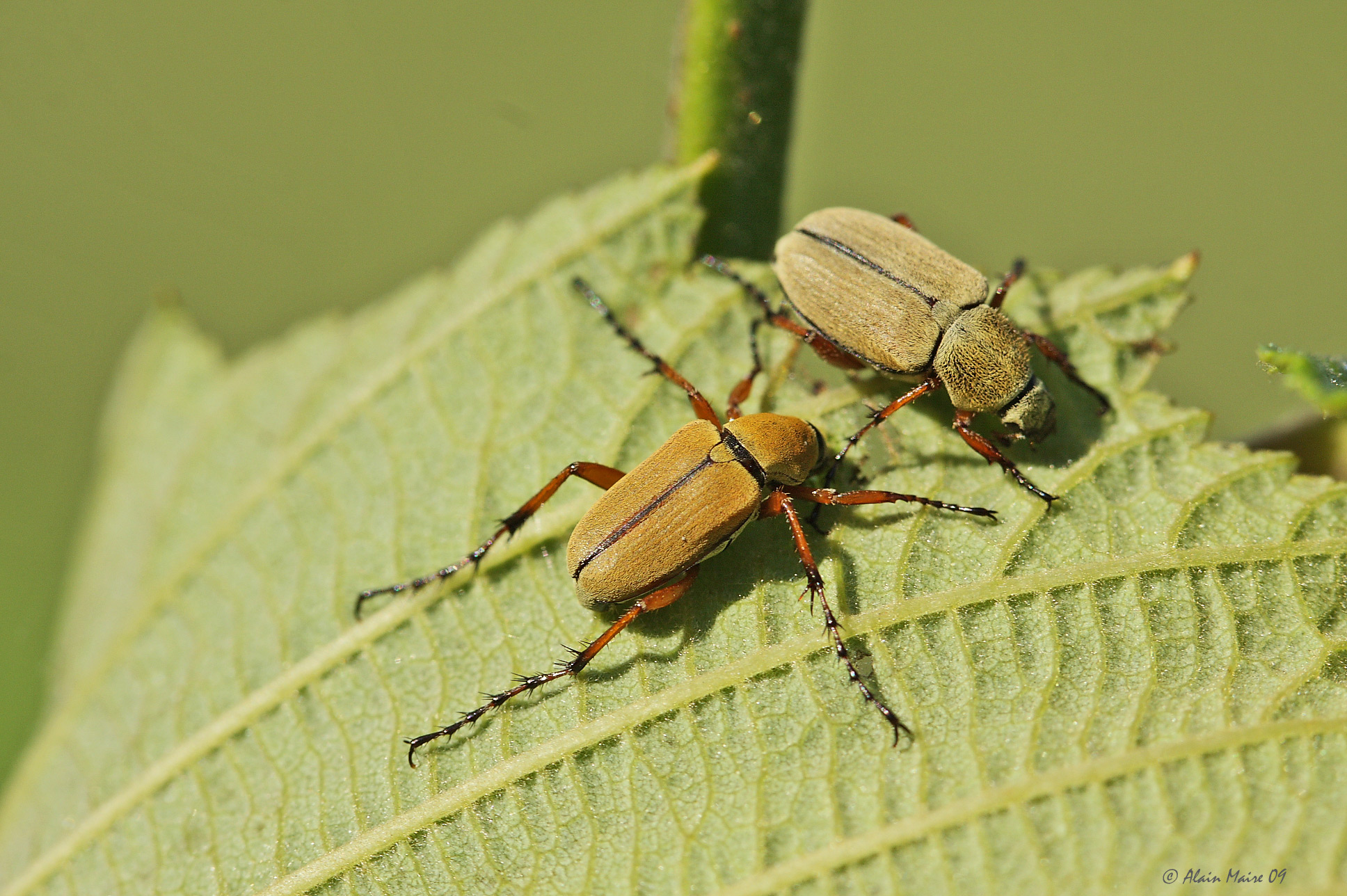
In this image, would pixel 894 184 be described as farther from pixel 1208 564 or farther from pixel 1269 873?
pixel 1269 873

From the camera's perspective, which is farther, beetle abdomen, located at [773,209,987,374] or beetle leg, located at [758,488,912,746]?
beetle abdomen, located at [773,209,987,374]

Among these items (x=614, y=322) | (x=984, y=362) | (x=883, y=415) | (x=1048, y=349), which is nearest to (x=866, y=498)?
(x=883, y=415)

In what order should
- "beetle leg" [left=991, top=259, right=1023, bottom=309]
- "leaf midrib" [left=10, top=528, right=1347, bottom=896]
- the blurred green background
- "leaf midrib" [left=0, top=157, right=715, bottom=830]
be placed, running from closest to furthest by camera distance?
"leaf midrib" [left=10, top=528, right=1347, bottom=896] < "beetle leg" [left=991, top=259, right=1023, bottom=309] < "leaf midrib" [left=0, top=157, right=715, bottom=830] < the blurred green background

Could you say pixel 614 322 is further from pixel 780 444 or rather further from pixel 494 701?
pixel 494 701

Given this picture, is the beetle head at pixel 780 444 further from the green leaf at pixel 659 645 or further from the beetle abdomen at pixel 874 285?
the beetle abdomen at pixel 874 285

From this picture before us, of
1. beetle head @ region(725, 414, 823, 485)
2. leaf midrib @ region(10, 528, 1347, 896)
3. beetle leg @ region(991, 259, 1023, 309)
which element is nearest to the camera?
leaf midrib @ region(10, 528, 1347, 896)

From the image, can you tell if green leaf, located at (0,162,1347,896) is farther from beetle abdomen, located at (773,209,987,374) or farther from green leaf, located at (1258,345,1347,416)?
green leaf, located at (1258,345,1347,416)

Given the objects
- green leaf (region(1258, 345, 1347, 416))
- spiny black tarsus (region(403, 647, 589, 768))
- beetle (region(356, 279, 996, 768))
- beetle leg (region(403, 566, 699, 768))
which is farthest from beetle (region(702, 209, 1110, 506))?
spiny black tarsus (region(403, 647, 589, 768))
